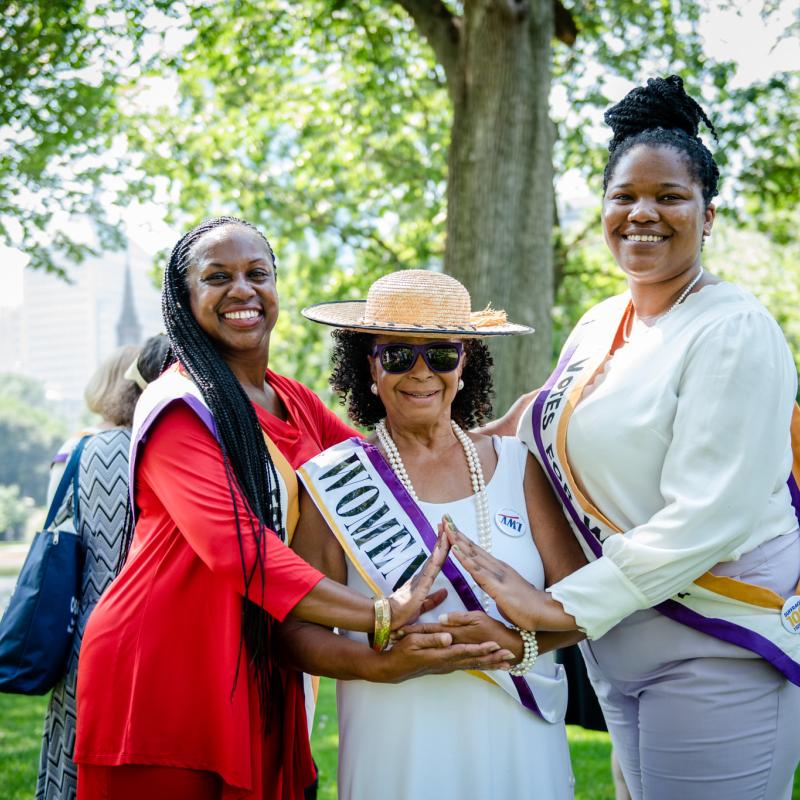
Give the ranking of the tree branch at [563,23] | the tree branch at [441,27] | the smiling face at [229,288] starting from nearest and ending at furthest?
the smiling face at [229,288] → the tree branch at [441,27] → the tree branch at [563,23]

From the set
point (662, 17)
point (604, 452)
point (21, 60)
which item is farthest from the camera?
point (662, 17)

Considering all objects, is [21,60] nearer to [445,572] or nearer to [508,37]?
[508,37]

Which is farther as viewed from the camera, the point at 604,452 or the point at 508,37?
the point at 508,37

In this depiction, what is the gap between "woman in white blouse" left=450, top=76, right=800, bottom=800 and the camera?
2404mm

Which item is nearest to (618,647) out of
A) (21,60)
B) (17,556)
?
(21,60)

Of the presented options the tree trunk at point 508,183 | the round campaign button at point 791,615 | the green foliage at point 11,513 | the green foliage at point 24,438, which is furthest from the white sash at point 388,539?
the green foliage at point 24,438

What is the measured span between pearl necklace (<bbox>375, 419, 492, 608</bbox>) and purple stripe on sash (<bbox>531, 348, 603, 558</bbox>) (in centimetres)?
23

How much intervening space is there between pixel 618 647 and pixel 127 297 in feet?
161

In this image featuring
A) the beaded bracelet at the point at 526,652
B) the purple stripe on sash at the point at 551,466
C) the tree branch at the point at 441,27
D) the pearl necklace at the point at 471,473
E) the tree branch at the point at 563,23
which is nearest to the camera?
the beaded bracelet at the point at 526,652

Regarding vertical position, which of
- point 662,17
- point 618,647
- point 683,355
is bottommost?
point 618,647

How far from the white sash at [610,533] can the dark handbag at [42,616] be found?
1.77 metres

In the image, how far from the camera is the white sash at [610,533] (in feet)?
8.30

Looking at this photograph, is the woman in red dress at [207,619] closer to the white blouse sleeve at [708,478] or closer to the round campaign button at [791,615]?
the white blouse sleeve at [708,478]

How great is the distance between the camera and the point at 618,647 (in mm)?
2764
